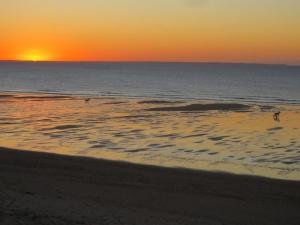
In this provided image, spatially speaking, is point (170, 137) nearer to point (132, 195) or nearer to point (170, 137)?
point (170, 137)

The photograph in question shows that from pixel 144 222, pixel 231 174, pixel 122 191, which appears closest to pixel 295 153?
pixel 231 174

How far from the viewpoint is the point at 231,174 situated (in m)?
13.9

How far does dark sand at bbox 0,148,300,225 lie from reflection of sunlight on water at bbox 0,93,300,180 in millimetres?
1801

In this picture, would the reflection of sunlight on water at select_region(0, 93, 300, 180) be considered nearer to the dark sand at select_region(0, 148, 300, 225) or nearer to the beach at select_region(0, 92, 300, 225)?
the beach at select_region(0, 92, 300, 225)

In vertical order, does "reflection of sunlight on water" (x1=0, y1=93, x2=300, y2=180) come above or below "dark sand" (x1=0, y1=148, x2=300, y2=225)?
below

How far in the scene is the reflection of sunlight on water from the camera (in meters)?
15.9

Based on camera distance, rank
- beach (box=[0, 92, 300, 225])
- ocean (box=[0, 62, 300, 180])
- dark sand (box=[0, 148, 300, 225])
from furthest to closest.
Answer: ocean (box=[0, 62, 300, 180]) < beach (box=[0, 92, 300, 225]) < dark sand (box=[0, 148, 300, 225])

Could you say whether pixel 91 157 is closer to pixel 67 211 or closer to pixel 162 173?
pixel 162 173

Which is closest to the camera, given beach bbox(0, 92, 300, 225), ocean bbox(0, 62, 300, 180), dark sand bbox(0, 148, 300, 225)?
dark sand bbox(0, 148, 300, 225)

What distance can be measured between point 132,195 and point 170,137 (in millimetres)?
10147

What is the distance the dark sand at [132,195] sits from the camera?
356 inches

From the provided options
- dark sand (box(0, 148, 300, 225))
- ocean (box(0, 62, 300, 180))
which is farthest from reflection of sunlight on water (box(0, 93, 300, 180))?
dark sand (box(0, 148, 300, 225))

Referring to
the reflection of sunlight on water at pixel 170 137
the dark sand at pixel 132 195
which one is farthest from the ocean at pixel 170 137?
the dark sand at pixel 132 195

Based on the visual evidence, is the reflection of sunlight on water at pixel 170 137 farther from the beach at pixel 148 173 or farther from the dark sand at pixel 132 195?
the dark sand at pixel 132 195
